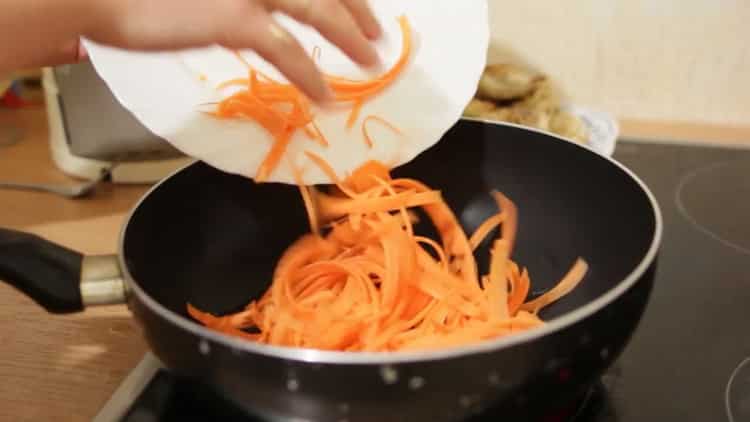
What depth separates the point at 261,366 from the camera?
39cm

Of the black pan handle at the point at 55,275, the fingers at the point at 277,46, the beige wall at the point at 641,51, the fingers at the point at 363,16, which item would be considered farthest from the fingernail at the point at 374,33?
the beige wall at the point at 641,51

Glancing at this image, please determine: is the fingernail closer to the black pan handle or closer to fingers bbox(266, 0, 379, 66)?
fingers bbox(266, 0, 379, 66)

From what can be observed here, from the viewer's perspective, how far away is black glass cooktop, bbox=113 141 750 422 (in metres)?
0.53

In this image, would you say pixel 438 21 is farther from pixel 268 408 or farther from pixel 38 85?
pixel 38 85

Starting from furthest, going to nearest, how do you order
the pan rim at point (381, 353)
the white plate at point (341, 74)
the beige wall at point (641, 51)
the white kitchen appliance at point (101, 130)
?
the beige wall at point (641, 51), the white kitchen appliance at point (101, 130), the white plate at point (341, 74), the pan rim at point (381, 353)

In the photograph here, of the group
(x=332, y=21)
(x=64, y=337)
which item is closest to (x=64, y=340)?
(x=64, y=337)

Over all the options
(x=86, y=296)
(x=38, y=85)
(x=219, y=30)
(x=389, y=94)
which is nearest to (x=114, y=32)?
(x=219, y=30)

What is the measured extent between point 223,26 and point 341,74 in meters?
0.27

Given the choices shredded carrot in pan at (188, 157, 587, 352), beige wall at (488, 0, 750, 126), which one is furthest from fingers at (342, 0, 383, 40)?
beige wall at (488, 0, 750, 126)

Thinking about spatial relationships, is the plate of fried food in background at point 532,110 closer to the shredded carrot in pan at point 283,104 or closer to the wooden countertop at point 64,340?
the shredded carrot in pan at point 283,104

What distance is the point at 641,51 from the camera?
3.21 feet

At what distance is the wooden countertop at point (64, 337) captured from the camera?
1.87 feet

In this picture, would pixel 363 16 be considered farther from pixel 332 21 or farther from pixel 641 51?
pixel 641 51

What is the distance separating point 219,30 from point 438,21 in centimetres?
31
